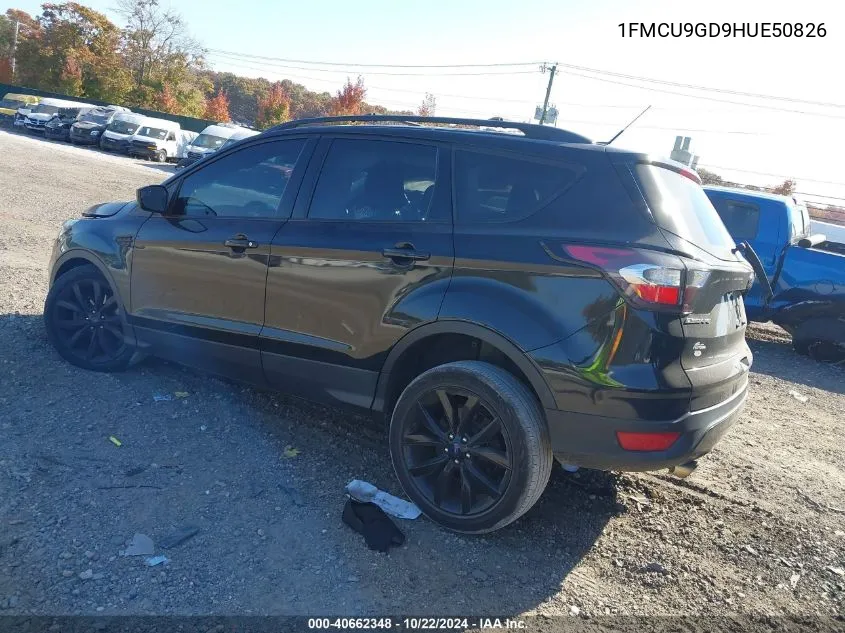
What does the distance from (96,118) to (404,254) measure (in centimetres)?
3514

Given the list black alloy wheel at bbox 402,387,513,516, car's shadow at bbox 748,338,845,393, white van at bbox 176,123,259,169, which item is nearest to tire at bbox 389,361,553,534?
black alloy wheel at bbox 402,387,513,516

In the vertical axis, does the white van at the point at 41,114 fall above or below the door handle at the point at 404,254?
below

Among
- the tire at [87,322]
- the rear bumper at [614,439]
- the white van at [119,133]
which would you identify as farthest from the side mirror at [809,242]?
the white van at [119,133]

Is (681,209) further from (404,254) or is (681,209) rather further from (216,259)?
(216,259)

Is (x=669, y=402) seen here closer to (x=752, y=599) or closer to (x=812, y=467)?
(x=752, y=599)

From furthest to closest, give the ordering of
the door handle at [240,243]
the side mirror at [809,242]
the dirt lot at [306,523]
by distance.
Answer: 1. the side mirror at [809,242]
2. the door handle at [240,243]
3. the dirt lot at [306,523]

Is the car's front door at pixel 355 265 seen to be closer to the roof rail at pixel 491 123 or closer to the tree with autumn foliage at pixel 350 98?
the roof rail at pixel 491 123

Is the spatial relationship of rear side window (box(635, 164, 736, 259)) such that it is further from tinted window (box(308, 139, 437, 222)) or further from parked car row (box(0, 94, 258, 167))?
parked car row (box(0, 94, 258, 167))

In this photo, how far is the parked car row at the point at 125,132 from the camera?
102 feet

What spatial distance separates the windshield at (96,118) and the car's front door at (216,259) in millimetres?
32737

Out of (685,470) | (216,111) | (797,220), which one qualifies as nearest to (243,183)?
(685,470)

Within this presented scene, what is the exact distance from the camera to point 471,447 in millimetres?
3348

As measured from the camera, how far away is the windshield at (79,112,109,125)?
33312 mm

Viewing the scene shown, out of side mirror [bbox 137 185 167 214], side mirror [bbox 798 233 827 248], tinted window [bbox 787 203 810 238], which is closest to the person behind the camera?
side mirror [bbox 137 185 167 214]
